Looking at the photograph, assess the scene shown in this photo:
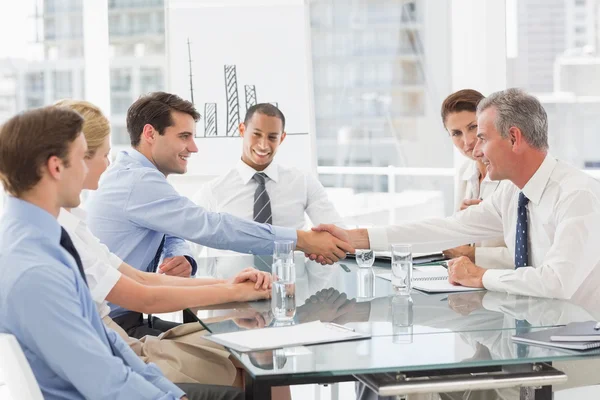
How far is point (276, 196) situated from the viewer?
4.52 m

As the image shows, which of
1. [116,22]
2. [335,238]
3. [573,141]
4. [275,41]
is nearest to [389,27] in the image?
[275,41]

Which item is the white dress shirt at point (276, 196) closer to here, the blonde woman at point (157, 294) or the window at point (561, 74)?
the blonde woman at point (157, 294)

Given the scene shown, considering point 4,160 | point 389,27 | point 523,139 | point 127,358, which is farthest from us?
point 389,27

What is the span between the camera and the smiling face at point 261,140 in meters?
4.48

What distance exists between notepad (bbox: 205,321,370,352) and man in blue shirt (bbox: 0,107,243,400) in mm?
232

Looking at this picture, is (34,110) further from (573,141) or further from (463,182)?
(573,141)

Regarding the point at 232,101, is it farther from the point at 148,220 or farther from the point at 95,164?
the point at 95,164

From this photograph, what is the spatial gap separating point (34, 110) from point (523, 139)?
1.72 metres

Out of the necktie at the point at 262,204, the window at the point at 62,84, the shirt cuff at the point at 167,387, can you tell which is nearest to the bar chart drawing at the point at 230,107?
the necktie at the point at 262,204

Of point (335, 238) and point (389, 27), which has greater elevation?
point (389, 27)

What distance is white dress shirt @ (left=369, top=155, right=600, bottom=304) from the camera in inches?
104

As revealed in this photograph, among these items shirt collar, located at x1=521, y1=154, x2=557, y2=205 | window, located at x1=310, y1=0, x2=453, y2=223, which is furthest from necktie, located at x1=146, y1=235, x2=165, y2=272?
window, located at x1=310, y1=0, x2=453, y2=223

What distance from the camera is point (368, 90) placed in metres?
6.68

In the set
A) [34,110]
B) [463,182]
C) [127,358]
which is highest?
[34,110]
